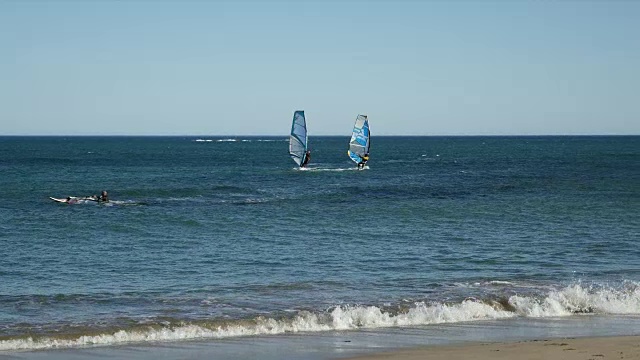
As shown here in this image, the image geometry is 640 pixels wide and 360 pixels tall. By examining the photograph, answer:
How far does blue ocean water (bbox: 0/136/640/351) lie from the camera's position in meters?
19.6

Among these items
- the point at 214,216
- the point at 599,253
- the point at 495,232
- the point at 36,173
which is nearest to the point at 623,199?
the point at 495,232

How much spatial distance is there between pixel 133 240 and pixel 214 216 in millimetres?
7843

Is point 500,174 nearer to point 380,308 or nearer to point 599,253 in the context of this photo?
point 599,253

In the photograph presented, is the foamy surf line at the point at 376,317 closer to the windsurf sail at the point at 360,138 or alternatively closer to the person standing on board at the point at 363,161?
the windsurf sail at the point at 360,138

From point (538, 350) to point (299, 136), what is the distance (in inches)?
2099

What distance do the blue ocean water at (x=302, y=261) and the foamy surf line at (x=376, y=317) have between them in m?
0.04

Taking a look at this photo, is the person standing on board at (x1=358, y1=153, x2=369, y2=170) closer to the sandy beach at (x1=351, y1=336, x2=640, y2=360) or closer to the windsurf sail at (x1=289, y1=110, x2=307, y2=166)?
the windsurf sail at (x1=289, y1=110, x2=307, y2=166)

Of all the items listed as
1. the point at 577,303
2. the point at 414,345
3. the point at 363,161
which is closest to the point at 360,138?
the point at 363,161

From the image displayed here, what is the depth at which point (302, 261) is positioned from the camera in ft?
88.4

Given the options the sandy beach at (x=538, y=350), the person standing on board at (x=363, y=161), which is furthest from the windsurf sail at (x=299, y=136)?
the sandy beach at (x=538, y=350)

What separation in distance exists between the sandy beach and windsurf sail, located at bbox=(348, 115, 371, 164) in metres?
51.1

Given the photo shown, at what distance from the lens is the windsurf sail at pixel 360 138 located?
6762cm

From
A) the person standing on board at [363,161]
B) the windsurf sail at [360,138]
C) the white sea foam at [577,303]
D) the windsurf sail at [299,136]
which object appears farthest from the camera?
the person standing on board at [363,161]

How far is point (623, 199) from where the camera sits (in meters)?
46.5
